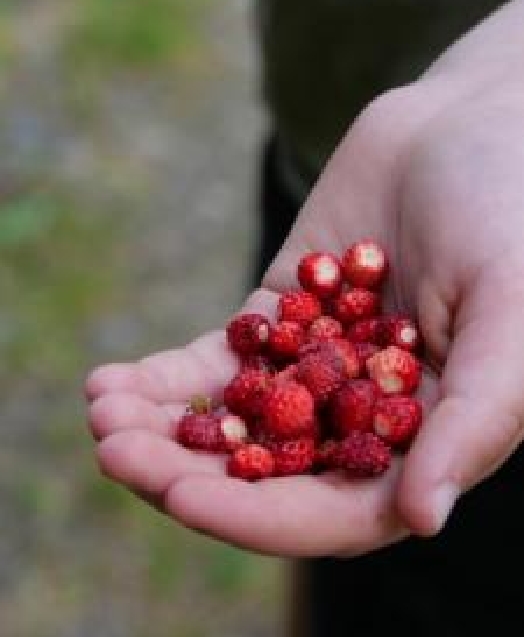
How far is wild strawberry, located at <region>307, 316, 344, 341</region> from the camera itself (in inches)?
49.6

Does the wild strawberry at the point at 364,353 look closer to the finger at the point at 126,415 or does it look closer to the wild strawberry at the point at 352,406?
the wild strawberry at the point at 352,406

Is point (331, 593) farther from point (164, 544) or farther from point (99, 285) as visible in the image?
point (99, 285)

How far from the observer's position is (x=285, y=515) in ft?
3.25

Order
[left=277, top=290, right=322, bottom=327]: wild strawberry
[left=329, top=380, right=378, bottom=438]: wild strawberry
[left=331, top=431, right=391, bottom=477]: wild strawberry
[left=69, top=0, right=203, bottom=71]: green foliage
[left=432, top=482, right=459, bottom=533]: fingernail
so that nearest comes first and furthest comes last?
[left=432, top=482, right=459, bottom=533]: fingernail
[left=331, top=431, right=391, bottom=477]: wild strawberry
[left=329, top=380, right=378, bottom=438]: wild strawberry
[left=277, top=290, right=322, bottom=327]: wild strawberry
[left=69, top=0, right=203, bottom=71]: green foliage

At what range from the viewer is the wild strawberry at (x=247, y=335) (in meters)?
1.21

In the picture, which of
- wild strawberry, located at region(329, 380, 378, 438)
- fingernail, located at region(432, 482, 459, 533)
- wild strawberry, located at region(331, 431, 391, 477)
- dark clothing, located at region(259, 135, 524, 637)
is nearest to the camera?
fingernail, located at region(432, 482, 459, 533)

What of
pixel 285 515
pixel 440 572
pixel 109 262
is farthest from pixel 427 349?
pixel 109 262

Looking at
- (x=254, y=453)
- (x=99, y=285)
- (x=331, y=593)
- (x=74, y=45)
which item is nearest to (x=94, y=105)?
(x=74, y=45)

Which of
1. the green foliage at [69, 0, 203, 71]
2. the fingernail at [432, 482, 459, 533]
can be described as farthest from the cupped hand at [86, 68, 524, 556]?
the green foliage at [69, 0, 203, 71]

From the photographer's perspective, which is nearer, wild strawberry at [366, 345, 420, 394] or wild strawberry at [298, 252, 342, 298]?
wild strawberry at [366, 345, 420, 394]

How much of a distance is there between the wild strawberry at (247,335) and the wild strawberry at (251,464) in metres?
0.13

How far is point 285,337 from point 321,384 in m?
0.07

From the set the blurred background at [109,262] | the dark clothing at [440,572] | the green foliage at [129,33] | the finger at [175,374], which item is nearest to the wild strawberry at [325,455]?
the finger at [175,374]

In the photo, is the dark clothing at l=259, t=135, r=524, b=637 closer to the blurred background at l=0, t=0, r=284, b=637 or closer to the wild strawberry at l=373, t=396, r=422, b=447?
the wild strawberry at l=373, t=396, r=422, b=447
